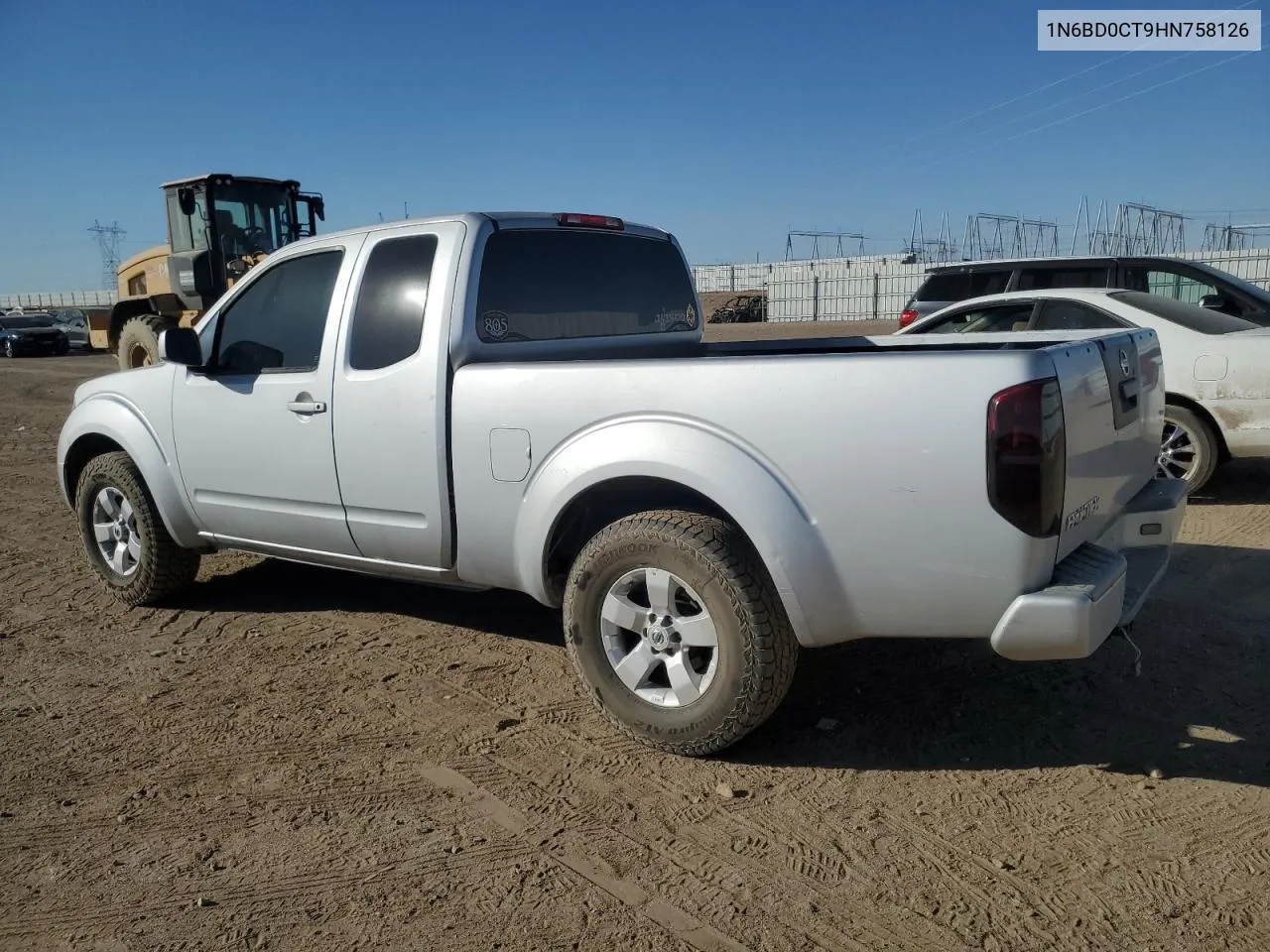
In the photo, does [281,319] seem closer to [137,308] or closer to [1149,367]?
[1149,367]

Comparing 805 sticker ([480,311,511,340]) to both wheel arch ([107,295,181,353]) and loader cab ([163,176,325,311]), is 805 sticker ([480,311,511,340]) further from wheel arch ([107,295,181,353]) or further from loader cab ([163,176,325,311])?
wheel arch ([107,295,181,353])

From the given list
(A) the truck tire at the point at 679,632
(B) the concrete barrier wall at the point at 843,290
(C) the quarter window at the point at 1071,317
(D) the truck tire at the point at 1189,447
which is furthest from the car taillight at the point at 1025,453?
(B) the concrete barrier wall at the point at 843,290

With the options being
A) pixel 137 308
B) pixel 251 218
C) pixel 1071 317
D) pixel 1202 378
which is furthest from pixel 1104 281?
pixel 137 308

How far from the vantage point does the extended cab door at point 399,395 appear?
13.2 ft

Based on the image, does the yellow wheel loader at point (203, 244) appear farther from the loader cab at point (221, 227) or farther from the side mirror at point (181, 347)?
the side mirror at point (181, 347)

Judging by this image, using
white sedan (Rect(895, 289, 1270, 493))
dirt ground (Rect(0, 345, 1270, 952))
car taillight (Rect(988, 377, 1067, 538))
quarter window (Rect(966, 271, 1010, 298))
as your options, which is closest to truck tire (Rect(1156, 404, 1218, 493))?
white sedan (Rect(895, 289, 1270, 493))

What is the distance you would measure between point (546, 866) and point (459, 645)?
1.98 m

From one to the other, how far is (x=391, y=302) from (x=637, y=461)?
58.3 inches

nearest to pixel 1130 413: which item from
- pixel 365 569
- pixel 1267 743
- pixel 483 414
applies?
pixel 1267 743

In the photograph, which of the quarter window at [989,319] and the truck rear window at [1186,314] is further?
the quarter window at [989,319]

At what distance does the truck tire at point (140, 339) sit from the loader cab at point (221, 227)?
62 cm

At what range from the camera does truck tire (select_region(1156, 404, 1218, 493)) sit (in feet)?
22.4

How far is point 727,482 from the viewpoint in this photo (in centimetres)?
326

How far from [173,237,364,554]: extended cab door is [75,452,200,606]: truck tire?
0.43 meters
